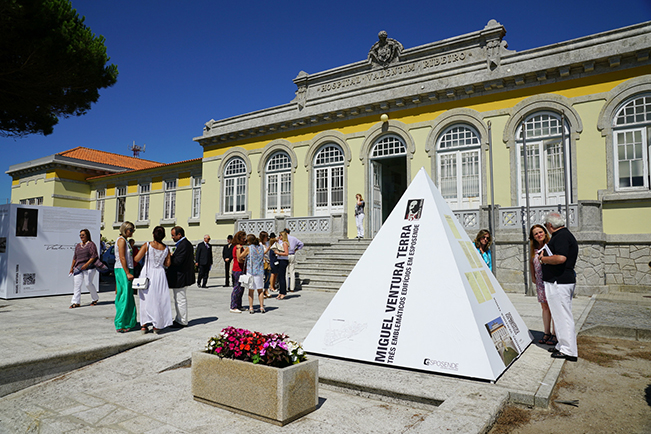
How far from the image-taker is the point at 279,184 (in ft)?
64.4

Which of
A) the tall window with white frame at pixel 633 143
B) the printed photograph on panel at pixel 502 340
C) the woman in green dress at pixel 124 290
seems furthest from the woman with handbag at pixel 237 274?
the tall window with white frame at pixel 633 143

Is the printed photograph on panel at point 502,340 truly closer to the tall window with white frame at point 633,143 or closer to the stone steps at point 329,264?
the stone steps at point 329,264

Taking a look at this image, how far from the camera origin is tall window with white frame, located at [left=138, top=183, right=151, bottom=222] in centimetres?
2670

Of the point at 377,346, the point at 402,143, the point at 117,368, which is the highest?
the point at 402,143

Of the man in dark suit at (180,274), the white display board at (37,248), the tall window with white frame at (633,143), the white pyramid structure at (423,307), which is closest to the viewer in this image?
the white pyramid structure at (423,307)

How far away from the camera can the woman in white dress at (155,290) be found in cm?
660

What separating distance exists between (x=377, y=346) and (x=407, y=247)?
4.43 ft

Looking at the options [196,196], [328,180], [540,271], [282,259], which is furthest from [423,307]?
[196,196]

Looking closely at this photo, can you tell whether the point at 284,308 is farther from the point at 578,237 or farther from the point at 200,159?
the point at 200,159

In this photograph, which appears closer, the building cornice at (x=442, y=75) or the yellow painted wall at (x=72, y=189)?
the building cornice at (x=442, y=75)

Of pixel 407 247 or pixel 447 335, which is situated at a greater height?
pixel 407 247

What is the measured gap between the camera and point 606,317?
755 cm

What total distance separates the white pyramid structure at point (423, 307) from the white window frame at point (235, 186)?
619 inches

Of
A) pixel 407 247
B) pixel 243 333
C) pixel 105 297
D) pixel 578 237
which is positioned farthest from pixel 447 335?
pixel 105 297
